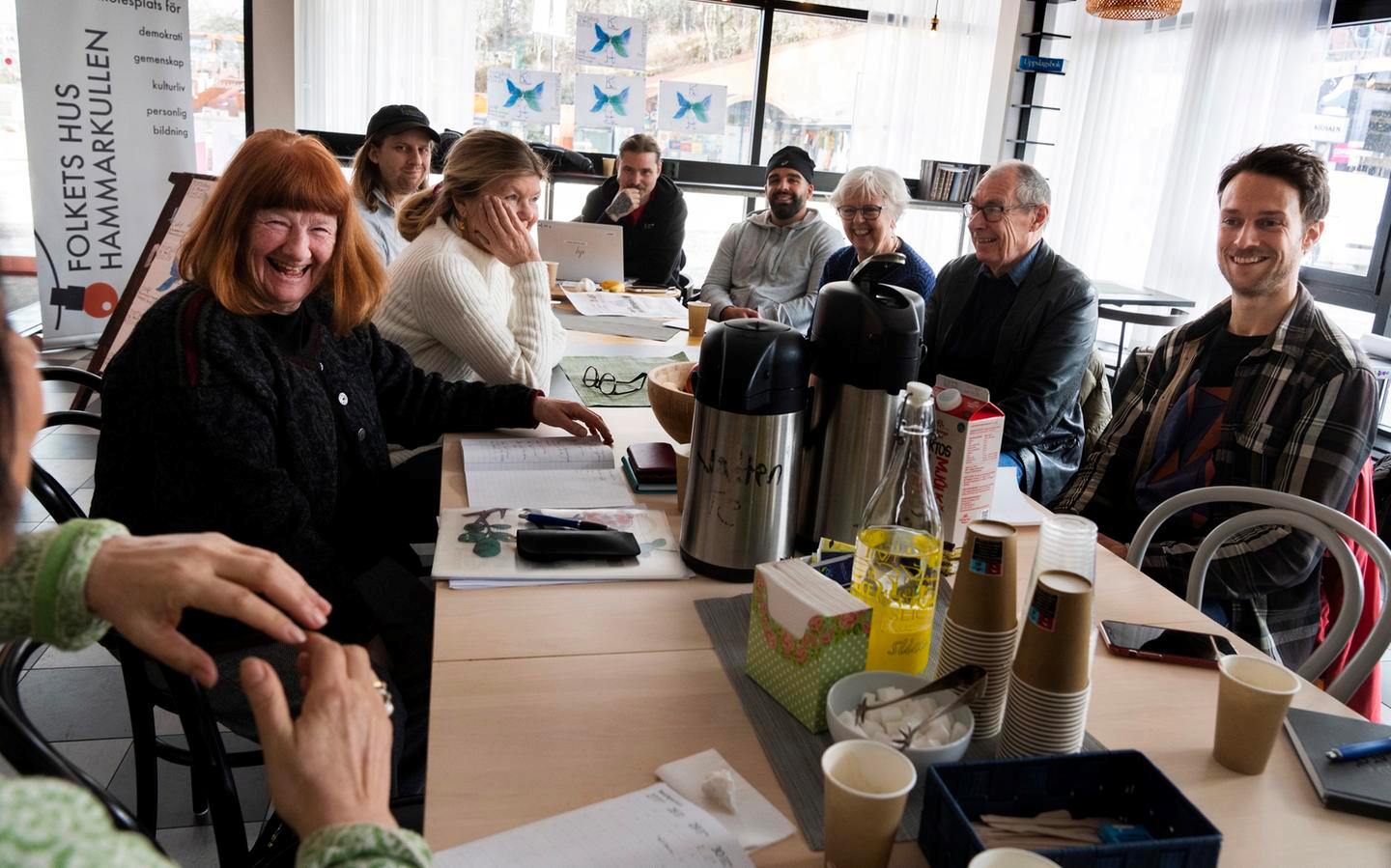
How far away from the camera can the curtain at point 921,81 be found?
6.37m

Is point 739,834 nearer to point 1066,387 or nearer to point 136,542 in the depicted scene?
point 136,542

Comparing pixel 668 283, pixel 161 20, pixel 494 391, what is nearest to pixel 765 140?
pixel 668 283

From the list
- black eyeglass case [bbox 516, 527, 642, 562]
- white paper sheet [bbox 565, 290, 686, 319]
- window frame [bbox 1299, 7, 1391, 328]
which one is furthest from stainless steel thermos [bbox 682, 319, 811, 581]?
window frame [bbox 1299, 7, 1391, 328]

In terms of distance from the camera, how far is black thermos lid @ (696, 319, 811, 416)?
45.6 inches

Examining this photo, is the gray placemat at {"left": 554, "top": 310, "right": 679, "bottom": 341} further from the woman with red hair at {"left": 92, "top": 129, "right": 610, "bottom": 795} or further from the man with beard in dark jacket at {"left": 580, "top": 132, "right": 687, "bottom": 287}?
the man with beard in dark jacket at {"left": 580, "top": 132, "right": 687, "bottom": 287}

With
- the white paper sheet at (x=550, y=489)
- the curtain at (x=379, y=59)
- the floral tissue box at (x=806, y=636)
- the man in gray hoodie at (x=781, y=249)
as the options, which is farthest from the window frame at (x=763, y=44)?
the floral tissue box at (x=806, y=636)

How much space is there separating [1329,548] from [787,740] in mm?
982

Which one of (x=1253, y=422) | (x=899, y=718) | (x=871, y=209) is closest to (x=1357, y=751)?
(x=899, y=718)

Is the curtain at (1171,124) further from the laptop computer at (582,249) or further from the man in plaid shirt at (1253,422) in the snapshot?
the man in plaid shirt at (1253,422)

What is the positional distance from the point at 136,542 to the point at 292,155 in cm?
89

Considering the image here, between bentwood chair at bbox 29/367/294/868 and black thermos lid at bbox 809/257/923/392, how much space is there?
0.84 m

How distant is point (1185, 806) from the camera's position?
2.37ft

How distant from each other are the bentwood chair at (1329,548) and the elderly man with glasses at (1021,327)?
2.36ft

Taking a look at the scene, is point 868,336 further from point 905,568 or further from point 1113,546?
point 1113,546
